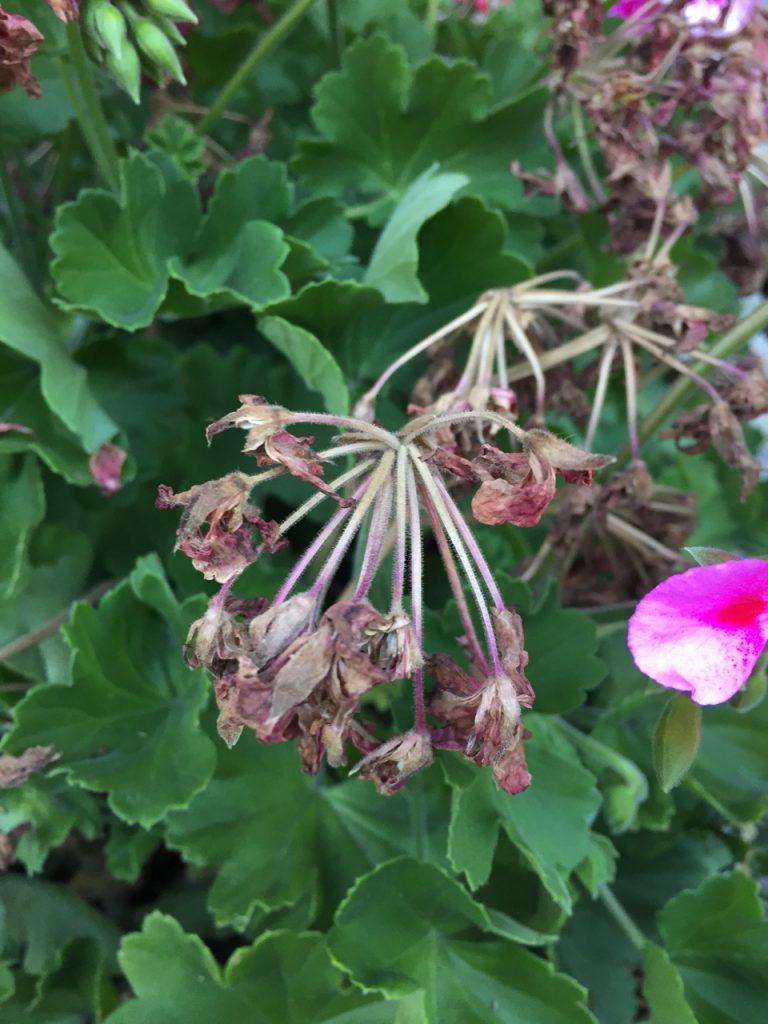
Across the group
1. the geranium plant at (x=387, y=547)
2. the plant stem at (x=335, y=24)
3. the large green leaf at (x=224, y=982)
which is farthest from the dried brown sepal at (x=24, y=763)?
the plant stem at (x=335, y=24)

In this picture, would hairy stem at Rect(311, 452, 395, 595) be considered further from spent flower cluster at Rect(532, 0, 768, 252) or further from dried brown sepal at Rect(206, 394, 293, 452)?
spent flower cluster at Rect(532, 0, 768, 252)

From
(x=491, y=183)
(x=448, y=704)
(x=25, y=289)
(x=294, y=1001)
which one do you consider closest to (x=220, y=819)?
(x=294, y=1001)

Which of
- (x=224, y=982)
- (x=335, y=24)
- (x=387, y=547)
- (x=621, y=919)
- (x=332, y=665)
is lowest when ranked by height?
(x=621, y=919)

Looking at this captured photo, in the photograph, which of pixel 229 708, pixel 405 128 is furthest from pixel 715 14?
pixel 229 708

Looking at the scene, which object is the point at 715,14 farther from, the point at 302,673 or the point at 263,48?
the point at 302,673

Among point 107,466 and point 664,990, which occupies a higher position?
point 107,466

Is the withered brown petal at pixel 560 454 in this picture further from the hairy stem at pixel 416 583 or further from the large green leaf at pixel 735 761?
the large green leaf at pixel 735 761
